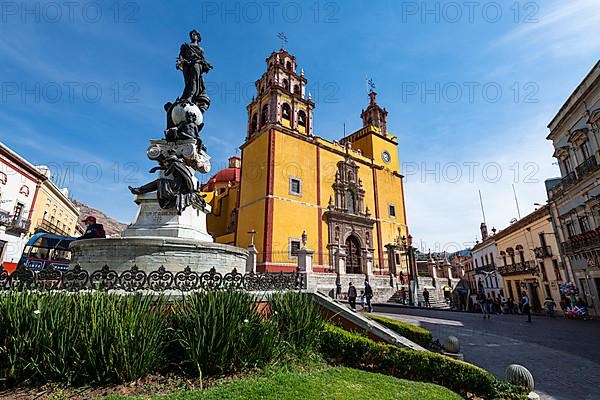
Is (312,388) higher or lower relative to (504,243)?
lower

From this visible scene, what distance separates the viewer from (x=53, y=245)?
16812 millimetres

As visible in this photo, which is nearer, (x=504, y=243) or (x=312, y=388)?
(x=312, y=388)

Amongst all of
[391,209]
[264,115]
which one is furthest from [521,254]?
[264,115]

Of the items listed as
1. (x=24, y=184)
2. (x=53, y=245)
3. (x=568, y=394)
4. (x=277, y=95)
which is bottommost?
(x=568, y=394)

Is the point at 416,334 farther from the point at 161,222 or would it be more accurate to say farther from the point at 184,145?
the point at 184,145

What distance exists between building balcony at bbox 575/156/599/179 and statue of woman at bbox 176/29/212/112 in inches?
766

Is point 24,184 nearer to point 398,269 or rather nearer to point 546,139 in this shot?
point 398,269

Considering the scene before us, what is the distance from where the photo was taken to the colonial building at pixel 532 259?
821 inches

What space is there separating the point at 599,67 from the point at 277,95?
820 inches

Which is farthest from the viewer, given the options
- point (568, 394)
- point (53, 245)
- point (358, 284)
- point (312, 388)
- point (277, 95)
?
point (277, 95)

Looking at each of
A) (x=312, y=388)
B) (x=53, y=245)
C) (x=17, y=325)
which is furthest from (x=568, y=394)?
(x=53, y=245)

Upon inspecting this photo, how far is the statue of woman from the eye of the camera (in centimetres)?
946

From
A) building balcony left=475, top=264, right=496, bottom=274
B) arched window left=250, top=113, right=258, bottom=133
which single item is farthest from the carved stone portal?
building balcony left=475, top=264, right=496, bottom=274

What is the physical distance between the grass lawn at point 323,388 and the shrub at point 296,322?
0.54 meters
